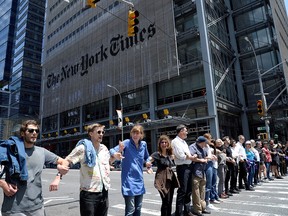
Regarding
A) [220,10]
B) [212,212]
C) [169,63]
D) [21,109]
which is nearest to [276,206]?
[212,212]

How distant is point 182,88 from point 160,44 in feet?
19.6

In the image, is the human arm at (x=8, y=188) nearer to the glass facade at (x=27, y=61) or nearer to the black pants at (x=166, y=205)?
the black pants at (x=166, y=205)

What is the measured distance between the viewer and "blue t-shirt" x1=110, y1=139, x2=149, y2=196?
4141 millimetres

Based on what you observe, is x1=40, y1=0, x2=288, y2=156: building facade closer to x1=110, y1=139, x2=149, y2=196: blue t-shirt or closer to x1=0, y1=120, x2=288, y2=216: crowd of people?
x1=0, y1=120, x2=288, y2=216: crowd of people

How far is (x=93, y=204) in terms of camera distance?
342 centimetres

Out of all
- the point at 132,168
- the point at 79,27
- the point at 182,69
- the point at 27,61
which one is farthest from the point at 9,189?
the point at 27,61

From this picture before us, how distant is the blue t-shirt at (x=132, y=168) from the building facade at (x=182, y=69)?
20.8 metres

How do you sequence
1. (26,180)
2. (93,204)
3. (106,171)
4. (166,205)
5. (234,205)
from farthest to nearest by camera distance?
1. (234,205)
2. (166,205)
3. (106,171)
4. (93,204)
5. (26,180)

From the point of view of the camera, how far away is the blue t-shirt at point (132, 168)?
414 cm

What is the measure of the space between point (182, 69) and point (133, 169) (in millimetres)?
25675

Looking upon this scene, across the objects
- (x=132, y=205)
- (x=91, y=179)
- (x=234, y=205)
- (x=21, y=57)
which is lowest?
(x=234, y=205)

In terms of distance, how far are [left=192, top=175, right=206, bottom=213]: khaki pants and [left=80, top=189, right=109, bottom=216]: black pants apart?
9.77ft

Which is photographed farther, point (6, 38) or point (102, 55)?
point (6, 38)

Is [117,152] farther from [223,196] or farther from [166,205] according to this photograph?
[223,196]
